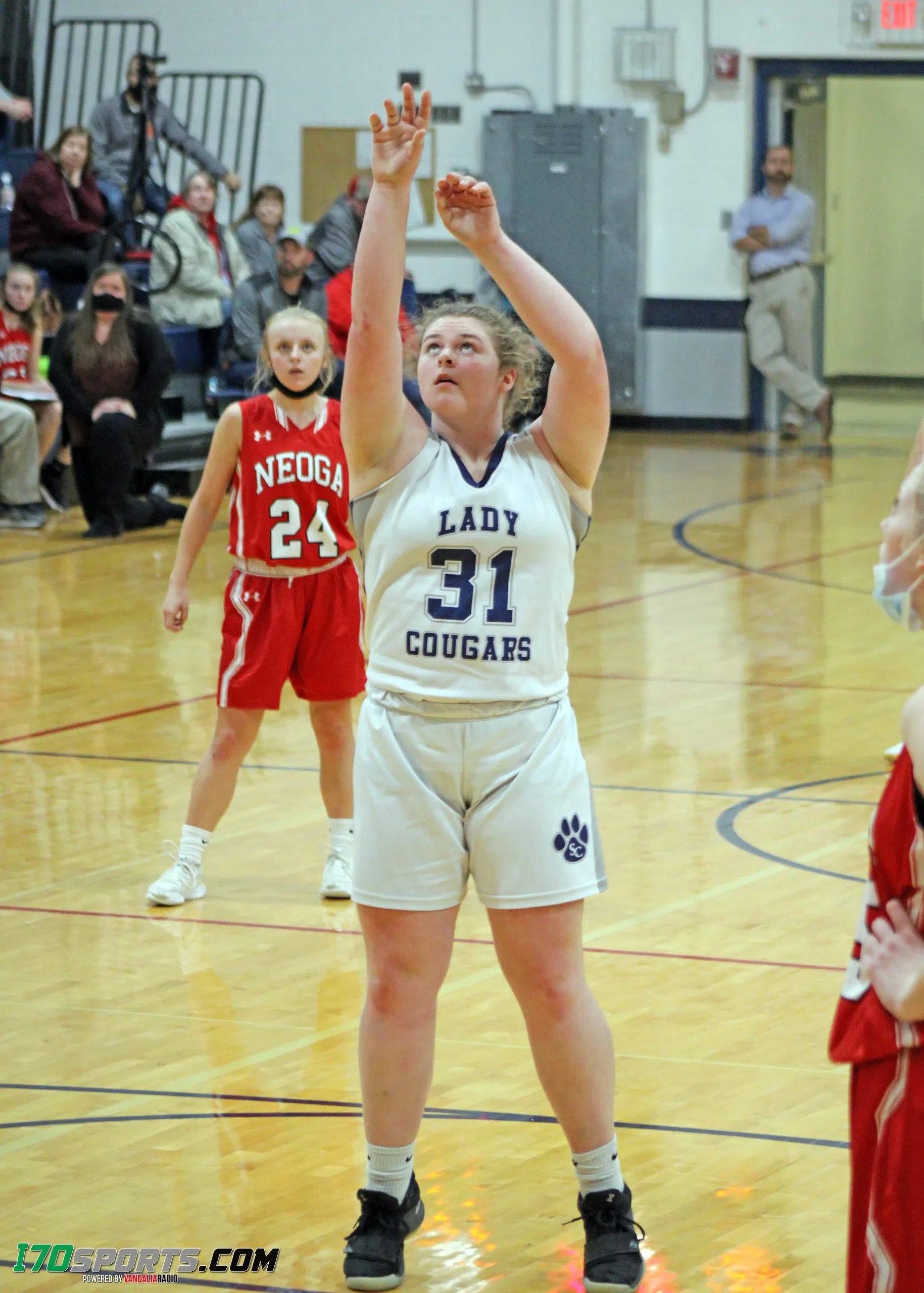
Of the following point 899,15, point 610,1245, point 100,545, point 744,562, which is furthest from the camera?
point 899,15

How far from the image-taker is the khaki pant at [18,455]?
38.7ft

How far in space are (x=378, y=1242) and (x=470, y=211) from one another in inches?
64.0

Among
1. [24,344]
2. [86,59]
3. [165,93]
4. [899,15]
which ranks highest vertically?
[899,15]

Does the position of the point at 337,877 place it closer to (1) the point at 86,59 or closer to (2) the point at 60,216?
(2) the point at 60,216

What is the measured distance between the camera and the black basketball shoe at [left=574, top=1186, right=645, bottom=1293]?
3.16 metres

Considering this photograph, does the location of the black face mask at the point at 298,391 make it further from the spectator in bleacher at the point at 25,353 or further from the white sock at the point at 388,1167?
the spectator in bleacher at the point at 25,353

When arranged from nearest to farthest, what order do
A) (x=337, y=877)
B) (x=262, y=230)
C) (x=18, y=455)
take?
(x=337, y=877) < (x=18, y=455) < (x=262, y=230)

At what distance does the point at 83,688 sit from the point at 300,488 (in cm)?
290

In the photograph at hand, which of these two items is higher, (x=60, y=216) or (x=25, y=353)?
(x=60, y=216)

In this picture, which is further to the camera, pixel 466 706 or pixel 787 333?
pixel 787 333

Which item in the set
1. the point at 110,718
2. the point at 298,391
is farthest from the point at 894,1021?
the point at 110,718

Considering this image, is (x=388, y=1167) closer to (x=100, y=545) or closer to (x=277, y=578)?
(x=277, y=578)

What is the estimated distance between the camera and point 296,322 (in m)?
5.25

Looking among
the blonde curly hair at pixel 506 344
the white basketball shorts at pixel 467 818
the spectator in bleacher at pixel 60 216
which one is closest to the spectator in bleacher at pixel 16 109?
the spectator in bleacher at pixel 60 216
